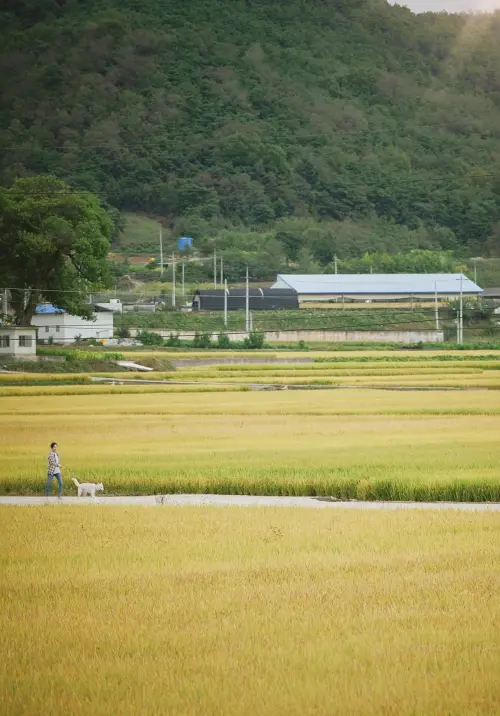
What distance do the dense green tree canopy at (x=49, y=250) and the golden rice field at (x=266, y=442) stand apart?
2938 cm

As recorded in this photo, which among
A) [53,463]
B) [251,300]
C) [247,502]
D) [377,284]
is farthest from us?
[377,284]

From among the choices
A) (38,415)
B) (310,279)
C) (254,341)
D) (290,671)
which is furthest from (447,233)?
(290,671)

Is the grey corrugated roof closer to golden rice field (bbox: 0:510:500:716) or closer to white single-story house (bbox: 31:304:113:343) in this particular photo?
white single-story house (bbox: 31:304:113:343)

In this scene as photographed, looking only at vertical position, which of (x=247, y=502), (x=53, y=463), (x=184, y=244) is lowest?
(x=247, y=502)

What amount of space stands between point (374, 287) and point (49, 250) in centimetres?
4795

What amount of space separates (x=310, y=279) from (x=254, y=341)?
40.9 m

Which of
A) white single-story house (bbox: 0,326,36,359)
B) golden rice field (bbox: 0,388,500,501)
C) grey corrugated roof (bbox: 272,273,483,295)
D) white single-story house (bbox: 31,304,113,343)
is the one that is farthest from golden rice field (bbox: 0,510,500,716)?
grey corrugated roof (bbox: 272,273,483,295)

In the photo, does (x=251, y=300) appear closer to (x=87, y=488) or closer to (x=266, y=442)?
(x=266, y=442)

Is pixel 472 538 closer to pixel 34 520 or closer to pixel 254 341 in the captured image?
pixel 34 520

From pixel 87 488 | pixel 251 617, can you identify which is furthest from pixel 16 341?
pixel 251 617

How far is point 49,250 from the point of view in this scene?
80.7m

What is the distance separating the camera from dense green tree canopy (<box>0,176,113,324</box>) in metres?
80.5

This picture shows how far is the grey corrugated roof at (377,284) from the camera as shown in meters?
119

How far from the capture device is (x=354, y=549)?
15.5 metres
